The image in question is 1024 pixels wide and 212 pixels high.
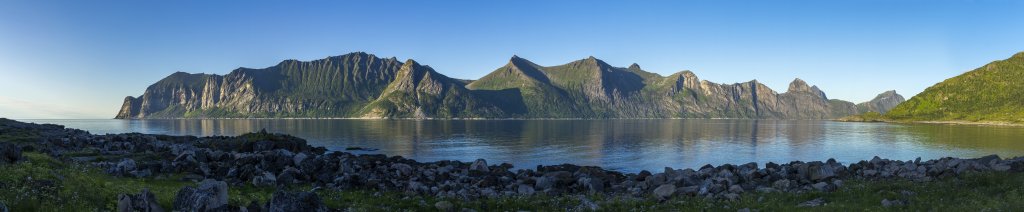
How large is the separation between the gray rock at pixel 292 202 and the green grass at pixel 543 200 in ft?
13.8

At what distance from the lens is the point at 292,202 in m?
18.2

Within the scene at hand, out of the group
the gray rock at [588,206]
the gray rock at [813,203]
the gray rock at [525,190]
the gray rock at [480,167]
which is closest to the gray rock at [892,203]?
the gray rock at [813,203]

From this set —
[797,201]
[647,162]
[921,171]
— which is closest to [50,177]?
[797,201]

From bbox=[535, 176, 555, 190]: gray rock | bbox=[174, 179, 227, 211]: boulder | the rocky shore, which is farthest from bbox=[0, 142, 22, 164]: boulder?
bbox=[535, 176, 555, 190]: gray rock

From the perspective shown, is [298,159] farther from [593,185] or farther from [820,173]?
[820,173]

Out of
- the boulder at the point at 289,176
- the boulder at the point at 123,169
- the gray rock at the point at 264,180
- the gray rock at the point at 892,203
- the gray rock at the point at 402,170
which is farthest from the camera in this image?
the gray rock at the point at 402,170

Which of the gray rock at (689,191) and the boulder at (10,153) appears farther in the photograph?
the gray rock at (689,191)

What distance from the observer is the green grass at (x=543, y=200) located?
62.9ft

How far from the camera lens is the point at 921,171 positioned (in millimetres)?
41719

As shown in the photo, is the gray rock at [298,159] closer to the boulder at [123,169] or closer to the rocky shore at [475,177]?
the rocky shore at [475,177]

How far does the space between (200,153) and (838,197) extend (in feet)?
167

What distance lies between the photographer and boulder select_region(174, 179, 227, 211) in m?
18.1

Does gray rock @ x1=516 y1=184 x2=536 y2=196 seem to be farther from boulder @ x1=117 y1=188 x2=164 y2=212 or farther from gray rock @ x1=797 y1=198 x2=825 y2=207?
boulder @ x1=117 y1=188 x2=164 y2=212

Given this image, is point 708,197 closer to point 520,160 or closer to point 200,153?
point 200,153
